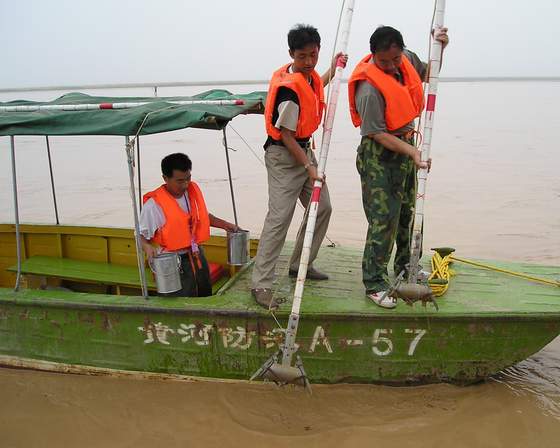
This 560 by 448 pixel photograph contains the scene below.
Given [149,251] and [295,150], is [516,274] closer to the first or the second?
[295,150]

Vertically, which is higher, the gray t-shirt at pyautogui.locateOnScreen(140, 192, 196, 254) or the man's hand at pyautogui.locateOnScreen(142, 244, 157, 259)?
the gray t-shirt at pyautogui.locateOnScreen(140, 192, 196, 254)

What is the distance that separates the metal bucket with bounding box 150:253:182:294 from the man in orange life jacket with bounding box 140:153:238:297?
10cm

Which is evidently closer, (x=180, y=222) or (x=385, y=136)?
(x=385, y=136)

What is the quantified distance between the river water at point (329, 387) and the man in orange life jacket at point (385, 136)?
941 millimetres

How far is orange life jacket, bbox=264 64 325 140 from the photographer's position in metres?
3.69

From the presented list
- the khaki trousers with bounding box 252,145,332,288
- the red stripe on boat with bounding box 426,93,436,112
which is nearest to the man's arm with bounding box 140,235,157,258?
the khaki trousers with bounding box 252,145,332,288

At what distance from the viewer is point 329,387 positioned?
4172 millimetres

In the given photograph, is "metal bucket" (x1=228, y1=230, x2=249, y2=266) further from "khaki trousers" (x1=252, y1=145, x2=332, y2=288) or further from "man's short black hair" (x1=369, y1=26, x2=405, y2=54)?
"man's short black hair" (x1=369, y1=26, x2=405, y2=54)

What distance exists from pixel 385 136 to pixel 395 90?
0.31 metres

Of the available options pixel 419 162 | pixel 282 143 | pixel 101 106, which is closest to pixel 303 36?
pixel 282 143

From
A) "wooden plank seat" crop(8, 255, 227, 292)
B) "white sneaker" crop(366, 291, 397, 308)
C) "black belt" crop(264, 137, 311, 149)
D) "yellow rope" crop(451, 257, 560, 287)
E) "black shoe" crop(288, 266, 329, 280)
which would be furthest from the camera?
"wooden plank seat" crop(8, 255, 227, 292)

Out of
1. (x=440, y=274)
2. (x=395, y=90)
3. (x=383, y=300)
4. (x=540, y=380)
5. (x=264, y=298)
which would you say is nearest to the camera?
(x=395, y=90)

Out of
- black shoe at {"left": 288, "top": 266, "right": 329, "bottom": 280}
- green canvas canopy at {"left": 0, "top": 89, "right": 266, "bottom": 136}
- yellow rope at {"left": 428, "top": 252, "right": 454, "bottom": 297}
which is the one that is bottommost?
black shoe at {"left": 288, "top": 266, "right": 329, "bottom": 280}

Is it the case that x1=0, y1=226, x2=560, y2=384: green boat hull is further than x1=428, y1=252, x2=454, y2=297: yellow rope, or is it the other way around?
x1=428, y1=252, x2=454, y2=297: yellow rope
